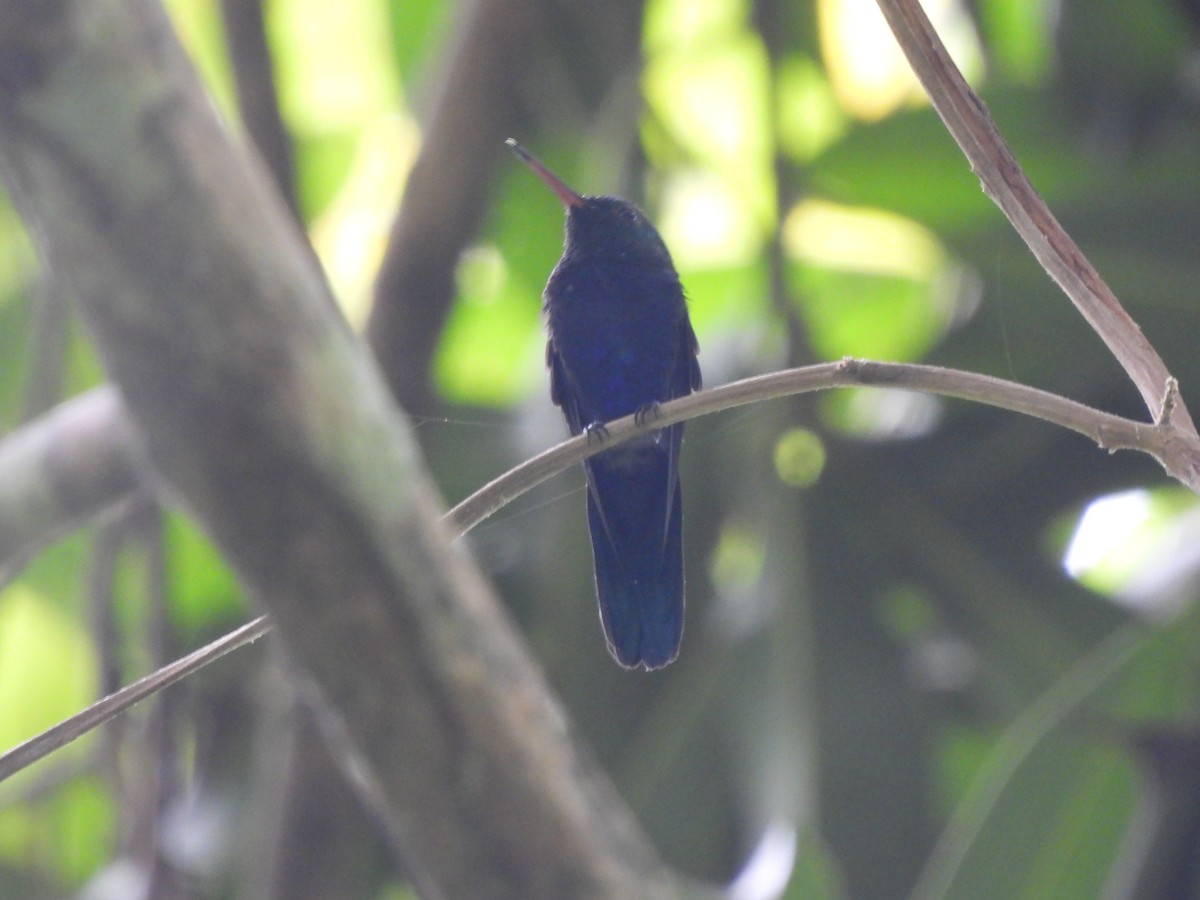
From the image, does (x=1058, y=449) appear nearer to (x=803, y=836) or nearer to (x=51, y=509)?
(x=803, y=836)

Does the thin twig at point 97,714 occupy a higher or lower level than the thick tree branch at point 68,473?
lower

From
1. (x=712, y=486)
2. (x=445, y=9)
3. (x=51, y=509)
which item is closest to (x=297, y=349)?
(x=51, y=509)

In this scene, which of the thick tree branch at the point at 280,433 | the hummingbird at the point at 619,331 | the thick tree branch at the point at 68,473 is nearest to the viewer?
the thick tree branch at the point at 280,433

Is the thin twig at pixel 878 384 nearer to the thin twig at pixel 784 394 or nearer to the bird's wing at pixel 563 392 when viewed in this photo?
the thin twig at pixel 784 394

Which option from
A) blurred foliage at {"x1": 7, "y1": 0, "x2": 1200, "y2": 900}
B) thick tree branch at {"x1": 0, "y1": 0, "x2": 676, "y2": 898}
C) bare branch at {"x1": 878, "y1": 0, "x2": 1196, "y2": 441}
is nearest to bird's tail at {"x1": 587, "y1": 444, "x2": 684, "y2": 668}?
thick tree branch at {"x1": 0, "y1": 0, "x2": 676, "y2": 898}

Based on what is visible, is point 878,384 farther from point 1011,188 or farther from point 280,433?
point 280,433

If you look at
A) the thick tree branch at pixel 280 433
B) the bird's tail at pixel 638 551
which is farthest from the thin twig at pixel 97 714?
the bird's tail at pixel 638 551

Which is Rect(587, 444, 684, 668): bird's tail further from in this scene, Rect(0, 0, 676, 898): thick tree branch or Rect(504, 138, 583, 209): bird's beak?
Rect(504, 138, 583, 209): bird's beak
